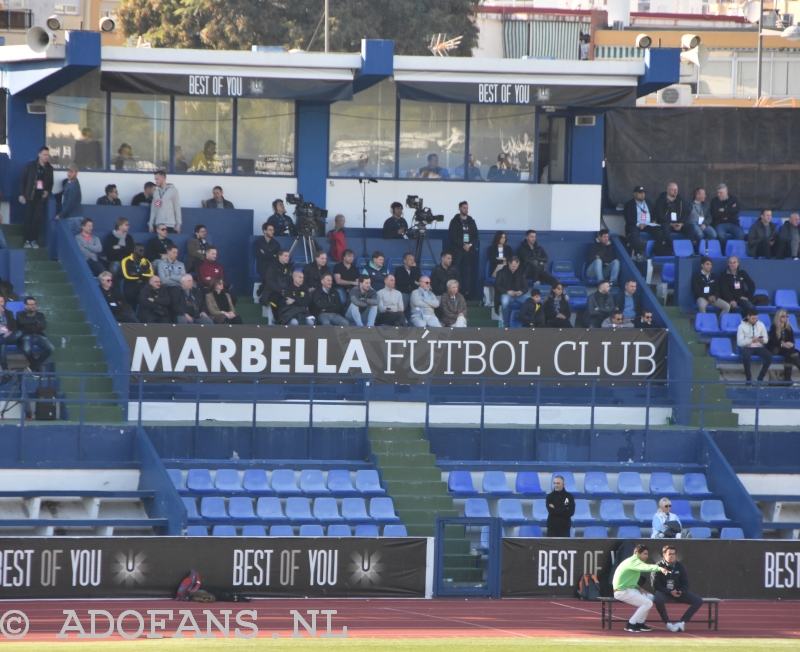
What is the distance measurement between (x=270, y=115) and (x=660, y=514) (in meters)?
10.5

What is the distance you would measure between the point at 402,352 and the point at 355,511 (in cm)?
324

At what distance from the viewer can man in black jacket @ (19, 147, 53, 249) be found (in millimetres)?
21969

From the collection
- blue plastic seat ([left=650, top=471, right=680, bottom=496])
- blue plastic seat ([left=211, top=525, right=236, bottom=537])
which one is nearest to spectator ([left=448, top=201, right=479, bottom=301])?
blue plastic seat ([left=650, top=471, right=680, bottom=496])

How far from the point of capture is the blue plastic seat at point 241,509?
59.5 ft

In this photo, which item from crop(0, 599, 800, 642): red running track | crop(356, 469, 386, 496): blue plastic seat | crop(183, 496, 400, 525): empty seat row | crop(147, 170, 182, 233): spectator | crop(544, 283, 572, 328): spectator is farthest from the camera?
crop(147, 170, 182, 233): spectator

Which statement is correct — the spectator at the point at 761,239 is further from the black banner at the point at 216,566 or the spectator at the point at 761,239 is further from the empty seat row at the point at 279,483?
the black banner at the point at 216,566

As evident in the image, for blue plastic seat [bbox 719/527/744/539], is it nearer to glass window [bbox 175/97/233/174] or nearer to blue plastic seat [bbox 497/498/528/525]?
blue plastic seat [bbox 497/498/528/525]

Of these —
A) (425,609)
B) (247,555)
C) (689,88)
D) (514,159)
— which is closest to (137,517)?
(247,555)

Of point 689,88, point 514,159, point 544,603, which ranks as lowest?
point 544,603

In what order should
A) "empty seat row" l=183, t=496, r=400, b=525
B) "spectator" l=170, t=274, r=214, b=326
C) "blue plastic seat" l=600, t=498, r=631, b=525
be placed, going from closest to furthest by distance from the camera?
"empty seat row" l=183, t=496, r=400, b=525 → "blue plastic seat" l=600, t=498, r=631, b=525 → "spectator" l=170, t=274, r=214, b=326

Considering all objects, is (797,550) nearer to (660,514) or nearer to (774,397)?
(660,514)

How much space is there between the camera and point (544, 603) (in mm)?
16969

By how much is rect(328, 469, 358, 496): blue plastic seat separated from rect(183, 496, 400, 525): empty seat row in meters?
0.20

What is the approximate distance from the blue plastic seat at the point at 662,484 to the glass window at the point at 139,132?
9.98 metres
